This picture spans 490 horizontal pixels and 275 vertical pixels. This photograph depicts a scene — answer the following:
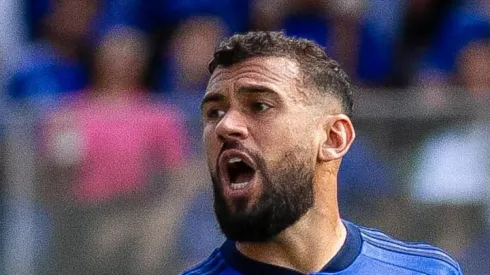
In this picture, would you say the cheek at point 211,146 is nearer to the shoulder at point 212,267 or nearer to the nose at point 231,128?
the nose at point 231,128

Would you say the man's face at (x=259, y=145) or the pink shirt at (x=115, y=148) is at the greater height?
the man's face at (x=259, y=145)

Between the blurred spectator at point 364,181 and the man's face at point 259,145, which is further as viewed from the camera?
the blurred spectator at point 364,181

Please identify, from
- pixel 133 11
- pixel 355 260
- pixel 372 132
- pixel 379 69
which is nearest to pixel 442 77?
pixel 379 69

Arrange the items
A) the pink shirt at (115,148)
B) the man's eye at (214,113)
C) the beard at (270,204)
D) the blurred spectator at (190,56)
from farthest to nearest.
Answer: the blurred spectator at (190,56) < the pink shirt at (115,148) < the man's eye at (214,113) < the beard at (270,204)

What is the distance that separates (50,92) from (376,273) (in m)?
4.86

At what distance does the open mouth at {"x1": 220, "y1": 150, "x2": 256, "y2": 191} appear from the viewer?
456 centimetres

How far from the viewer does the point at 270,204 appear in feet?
15.0

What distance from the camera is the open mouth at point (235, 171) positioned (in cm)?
456

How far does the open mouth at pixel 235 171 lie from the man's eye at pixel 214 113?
6.2 inches

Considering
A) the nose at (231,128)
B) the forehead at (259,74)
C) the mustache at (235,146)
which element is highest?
the forehead at (259,74)

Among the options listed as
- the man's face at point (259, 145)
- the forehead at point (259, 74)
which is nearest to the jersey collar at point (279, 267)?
the man's face at point (259, 145)

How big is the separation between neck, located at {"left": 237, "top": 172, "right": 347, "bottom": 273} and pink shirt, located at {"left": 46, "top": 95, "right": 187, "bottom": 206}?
3463mm

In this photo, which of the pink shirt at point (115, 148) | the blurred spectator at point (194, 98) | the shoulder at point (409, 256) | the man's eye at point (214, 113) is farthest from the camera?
the pink shirt at point (115, 148)

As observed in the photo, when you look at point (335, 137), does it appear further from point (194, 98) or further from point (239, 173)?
point (194, 98)
